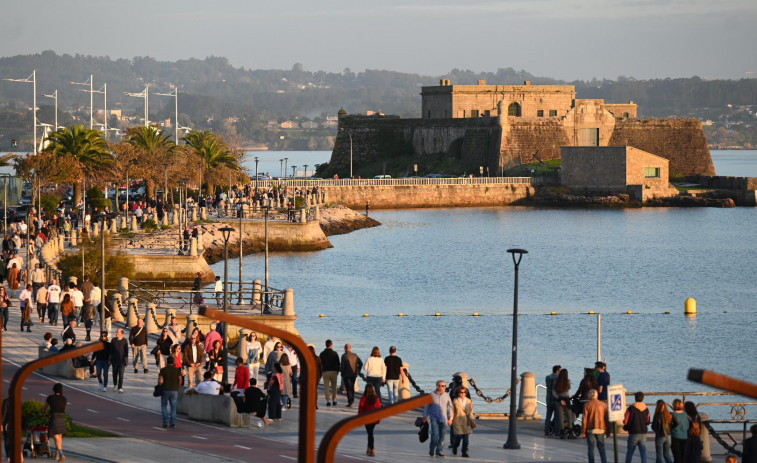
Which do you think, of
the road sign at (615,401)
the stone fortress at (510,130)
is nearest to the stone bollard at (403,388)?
the road sign at (615,401)

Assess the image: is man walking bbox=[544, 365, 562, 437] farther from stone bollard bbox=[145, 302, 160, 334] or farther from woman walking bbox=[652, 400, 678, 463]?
stone bollard bbox=[145, 302, 160, 334]

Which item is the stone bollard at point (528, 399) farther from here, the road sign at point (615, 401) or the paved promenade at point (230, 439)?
the road sign at point (615, 401)

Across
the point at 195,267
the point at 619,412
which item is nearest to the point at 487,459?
the point at 619,412

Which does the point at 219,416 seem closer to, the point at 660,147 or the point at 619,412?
the point at 619,412

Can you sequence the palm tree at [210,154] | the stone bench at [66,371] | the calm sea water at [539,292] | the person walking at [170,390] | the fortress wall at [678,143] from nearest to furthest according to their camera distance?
1. the person walking at [170,390]
2. the stone bench at [66,371]
3. the calm sea water at [539,292]
4. the palm tree at [210,154]
5. the fortress wall at [678,143]

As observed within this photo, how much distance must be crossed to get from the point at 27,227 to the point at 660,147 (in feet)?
285

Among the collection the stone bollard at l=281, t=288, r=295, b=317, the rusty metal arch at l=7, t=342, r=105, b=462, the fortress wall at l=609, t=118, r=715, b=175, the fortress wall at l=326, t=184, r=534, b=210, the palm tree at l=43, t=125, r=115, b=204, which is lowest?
the stone bollard at l=281, t=288, r=295, b=317

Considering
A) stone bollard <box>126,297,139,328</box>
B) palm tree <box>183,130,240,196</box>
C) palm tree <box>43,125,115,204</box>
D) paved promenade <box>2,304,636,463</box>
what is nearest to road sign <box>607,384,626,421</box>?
paved promenade <box>2,304,636,463</box>

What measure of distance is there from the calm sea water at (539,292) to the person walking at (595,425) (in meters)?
11.3

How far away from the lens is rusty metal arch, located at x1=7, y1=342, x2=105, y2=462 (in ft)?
37.9

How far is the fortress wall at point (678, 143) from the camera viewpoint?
127938 mm

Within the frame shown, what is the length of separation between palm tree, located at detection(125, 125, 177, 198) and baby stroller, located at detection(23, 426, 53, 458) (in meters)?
58.4

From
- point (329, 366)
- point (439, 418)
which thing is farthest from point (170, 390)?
point (439, 418)

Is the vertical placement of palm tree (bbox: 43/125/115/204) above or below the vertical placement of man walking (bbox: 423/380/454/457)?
above
